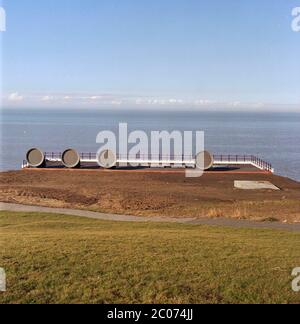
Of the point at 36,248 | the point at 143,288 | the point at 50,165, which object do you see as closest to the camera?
the point at 143,288

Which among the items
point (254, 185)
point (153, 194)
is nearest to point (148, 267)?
point (153, 194)

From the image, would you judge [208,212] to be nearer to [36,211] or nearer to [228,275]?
[36,211]

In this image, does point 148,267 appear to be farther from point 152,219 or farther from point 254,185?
point 254,185

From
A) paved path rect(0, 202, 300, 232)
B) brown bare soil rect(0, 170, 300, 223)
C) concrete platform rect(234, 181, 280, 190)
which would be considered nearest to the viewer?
paved path rect(0, 202, 300, 232)

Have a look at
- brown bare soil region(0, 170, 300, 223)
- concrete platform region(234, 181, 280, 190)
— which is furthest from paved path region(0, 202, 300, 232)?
concrete platform region(234, 181, 280, 190)

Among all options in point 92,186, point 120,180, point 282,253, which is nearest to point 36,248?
point 282,253

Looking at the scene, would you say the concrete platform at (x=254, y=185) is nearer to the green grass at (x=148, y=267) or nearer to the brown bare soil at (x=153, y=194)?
the brown bare soil at (x=153, y=194)

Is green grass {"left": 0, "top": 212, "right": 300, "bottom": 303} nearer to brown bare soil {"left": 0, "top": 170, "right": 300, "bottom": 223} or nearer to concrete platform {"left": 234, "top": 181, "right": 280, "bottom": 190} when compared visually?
brown bare soil {"left": 0, "top": 170, "right": 300, "bottom": 223}
